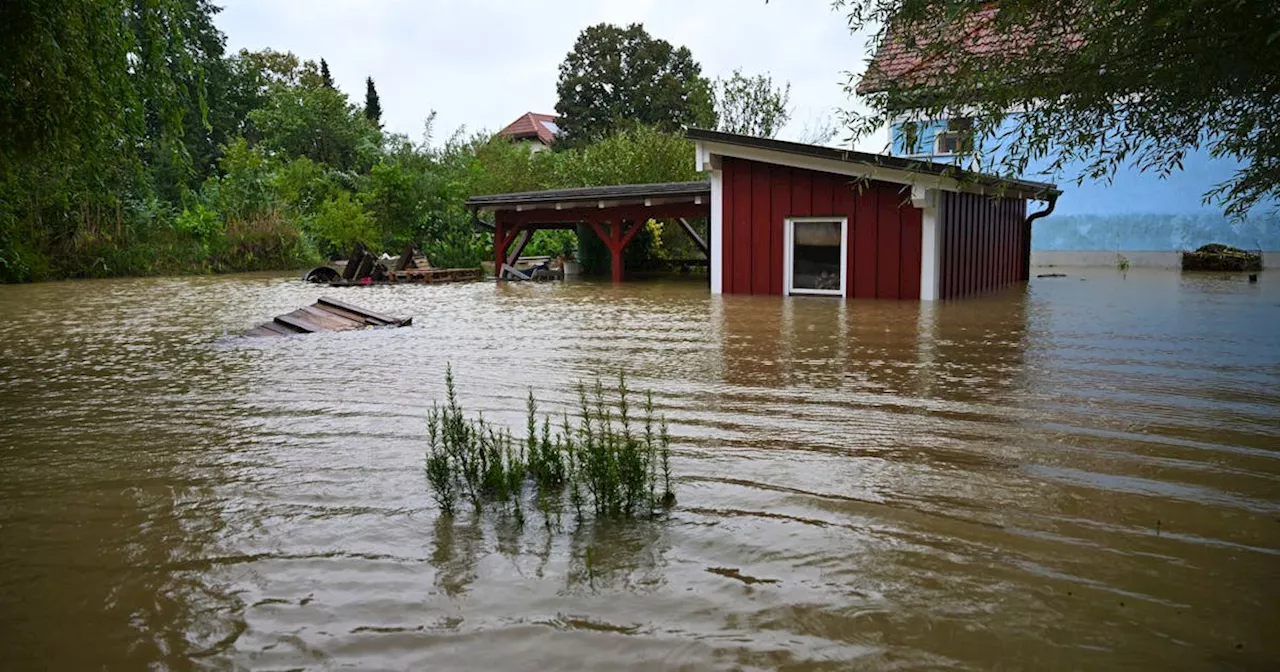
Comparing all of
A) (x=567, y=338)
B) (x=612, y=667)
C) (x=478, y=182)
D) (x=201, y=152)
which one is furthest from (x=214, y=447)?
(x=201, y=152)

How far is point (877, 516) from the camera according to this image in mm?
3771

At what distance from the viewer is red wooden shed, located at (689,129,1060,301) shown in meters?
14.9

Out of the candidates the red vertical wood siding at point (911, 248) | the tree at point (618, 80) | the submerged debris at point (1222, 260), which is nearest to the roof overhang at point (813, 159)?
the red vertical wood siding at point (911, 248)

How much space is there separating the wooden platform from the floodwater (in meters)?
2.44

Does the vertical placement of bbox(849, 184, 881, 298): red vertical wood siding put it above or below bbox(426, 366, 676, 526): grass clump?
above

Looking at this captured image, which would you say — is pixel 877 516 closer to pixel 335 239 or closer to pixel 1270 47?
pixel 1270 47

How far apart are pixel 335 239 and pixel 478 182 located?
6337 millimetres

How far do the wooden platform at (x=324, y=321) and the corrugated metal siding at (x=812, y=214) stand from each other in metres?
6.98

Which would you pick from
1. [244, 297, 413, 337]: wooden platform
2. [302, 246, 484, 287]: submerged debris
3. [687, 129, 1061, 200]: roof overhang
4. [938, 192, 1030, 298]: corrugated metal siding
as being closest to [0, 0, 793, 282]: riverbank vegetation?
[244, 297, 413, 337]: wooden platform

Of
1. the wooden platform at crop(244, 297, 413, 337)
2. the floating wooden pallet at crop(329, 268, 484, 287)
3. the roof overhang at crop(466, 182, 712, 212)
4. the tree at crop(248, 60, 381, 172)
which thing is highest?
the tree at crop(248, 60, 381, 172)

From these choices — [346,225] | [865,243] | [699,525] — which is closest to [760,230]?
[865,243]

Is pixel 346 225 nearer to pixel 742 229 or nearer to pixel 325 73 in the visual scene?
pixel 742 229

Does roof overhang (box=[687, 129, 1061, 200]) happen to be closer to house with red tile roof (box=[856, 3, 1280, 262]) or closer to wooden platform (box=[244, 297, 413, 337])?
wooden platform (box=[244, 297, 413, 337])

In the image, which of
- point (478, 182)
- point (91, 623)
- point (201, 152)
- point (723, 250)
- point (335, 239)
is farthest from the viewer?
point (201, 152)
